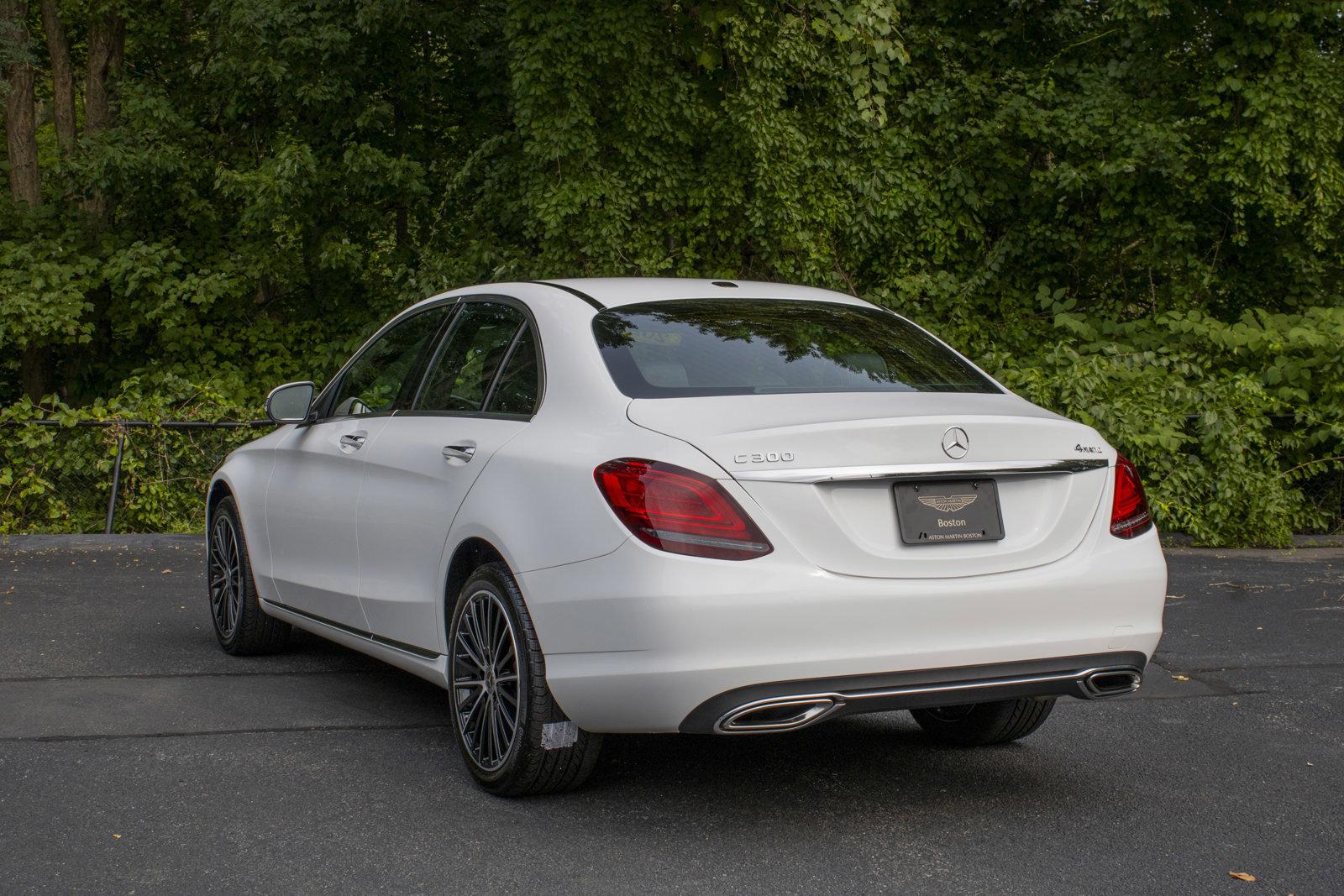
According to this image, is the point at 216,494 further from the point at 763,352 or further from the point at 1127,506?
the point at 1127,506

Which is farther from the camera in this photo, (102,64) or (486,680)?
(102,64)

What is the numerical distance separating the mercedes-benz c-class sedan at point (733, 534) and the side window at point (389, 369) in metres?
0.40

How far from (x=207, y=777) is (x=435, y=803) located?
85 centimetres

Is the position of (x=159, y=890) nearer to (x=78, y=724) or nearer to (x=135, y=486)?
(x=78, y=724)

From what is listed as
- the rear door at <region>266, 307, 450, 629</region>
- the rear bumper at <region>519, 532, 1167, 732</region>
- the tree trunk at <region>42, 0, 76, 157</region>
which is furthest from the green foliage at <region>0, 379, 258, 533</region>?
the tree trunk at <region>42, 0, 76, 157</region>

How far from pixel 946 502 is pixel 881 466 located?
0.23m

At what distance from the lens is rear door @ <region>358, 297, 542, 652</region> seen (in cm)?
490

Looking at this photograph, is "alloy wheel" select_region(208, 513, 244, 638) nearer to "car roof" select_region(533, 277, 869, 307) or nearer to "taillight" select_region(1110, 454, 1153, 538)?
"car roof" select_region(533, 277, 869, 307)

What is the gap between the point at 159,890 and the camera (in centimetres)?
386

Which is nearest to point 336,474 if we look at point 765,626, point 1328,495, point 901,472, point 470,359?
point 470,359

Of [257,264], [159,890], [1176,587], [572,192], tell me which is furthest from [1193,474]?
[257,264]

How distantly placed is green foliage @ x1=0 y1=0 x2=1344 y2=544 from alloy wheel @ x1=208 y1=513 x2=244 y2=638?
6195mm

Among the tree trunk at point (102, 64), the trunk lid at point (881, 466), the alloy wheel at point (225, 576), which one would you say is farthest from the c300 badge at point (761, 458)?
the tree trunk at point (102, 64)

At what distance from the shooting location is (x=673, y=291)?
17.4 feet
